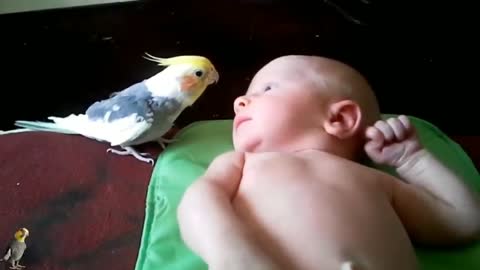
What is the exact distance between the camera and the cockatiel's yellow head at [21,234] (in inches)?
38.1

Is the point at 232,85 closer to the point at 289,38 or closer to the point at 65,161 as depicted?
the point at 289,38

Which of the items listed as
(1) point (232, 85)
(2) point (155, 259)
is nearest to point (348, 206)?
(2) point (155, 259)

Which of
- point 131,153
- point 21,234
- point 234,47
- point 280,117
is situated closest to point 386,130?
point 280,117

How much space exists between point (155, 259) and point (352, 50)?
2.31ft

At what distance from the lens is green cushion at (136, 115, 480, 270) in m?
0.91

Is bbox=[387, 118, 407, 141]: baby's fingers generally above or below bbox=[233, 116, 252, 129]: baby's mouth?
above

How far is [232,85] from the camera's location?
146cm

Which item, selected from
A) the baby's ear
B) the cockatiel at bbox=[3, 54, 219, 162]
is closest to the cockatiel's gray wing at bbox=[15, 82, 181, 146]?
the cockatiel at bbox=[3, 54, 219, 162]

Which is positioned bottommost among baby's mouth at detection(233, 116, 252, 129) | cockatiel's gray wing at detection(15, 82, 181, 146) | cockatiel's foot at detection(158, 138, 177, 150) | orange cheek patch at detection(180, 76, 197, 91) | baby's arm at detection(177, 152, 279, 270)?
cockatiel's foot at detection(158, 138, 177, 150)

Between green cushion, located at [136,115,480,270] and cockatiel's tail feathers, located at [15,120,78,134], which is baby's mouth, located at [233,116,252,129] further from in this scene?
cockatiel's tail feathers, located at [15,120,78,134]

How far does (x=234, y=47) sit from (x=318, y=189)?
684mm

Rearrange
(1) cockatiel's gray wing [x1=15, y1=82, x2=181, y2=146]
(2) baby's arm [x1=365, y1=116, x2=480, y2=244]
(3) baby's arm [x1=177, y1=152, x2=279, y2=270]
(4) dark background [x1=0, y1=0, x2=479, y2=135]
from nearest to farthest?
(3) baby's arm [x1=177, y1=152, x2=279, y2=270], (2) baby's arm [x1=365, y1=116, x2=480, y2=244], (1) cockatiel's gray wing [x1=15, y1=82, x2=181, y2=146], (4) dark background [x1=0, y1=0, x2=479, y2=135]

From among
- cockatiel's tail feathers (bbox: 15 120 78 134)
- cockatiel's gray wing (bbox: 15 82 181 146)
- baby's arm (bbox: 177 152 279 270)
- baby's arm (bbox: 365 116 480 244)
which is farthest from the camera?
cockatiel's tail feathers (bbox: 15 120 78 134)

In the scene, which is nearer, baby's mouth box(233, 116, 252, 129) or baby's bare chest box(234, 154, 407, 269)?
baby's bare chest box(234, 154, 407, 269)
